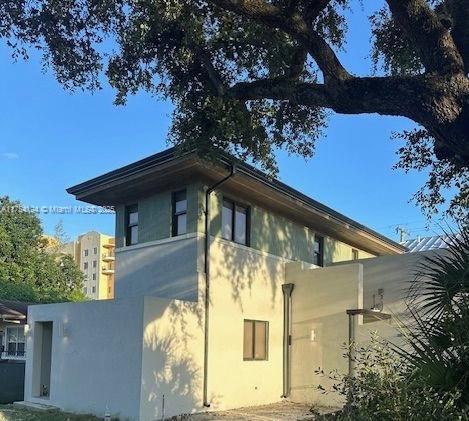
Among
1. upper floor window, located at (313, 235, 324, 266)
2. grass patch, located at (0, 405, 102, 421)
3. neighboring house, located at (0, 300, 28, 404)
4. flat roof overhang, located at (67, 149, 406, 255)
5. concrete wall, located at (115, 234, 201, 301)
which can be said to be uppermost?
flat roof overhang, located at (67, 149, 406, 255)

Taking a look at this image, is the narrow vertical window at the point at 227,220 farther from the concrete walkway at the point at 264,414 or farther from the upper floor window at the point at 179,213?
the concrete walkway at the point at 264,414

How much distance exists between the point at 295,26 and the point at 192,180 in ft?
27.2

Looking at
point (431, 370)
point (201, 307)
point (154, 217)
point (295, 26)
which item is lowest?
point (431, 370)

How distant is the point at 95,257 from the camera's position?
88688 mm

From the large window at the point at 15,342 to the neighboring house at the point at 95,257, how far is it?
210 ft

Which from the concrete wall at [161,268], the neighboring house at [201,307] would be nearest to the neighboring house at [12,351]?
the neighboring house at [201,307]

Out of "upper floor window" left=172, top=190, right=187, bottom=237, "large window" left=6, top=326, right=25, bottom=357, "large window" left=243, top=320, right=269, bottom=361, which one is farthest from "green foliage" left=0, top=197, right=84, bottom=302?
"upper floor window" left=172, top=190, right=187, bottom=237

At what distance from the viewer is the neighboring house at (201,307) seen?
14.2 m

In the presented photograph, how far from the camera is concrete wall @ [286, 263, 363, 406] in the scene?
16281 millimetres

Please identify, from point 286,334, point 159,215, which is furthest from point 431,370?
point 286,334

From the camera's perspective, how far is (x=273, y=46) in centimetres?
988

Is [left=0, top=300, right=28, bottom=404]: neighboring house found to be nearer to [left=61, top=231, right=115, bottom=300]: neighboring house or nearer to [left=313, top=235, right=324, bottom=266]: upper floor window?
[left=313, top=235, right=324, bottom=266]: upper floor window

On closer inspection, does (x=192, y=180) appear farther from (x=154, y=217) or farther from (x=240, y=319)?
(x=240, y=319)

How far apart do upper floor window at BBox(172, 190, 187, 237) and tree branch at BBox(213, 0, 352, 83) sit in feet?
28.4
